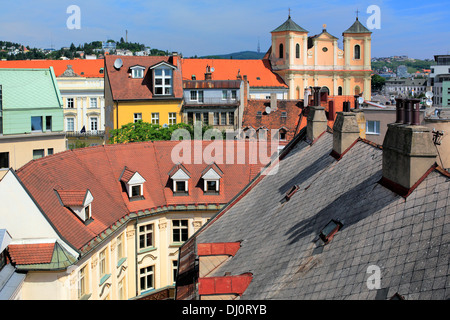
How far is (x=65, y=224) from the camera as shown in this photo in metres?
21.5

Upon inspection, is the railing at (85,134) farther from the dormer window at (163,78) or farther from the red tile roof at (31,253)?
the red tile roof at (31,253)

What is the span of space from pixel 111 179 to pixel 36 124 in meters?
10.8

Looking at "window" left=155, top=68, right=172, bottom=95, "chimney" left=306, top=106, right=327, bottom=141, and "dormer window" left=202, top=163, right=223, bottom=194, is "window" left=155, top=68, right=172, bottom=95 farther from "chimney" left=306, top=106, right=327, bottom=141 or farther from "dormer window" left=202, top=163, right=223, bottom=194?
"chimney" left=306, top=106, right=327, bottom=141

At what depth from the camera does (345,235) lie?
1218 centimetres

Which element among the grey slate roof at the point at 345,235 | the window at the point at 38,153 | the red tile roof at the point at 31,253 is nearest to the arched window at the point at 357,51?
the window at the point at 38,153

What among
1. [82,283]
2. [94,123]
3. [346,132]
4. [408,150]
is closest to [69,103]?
[94,123]

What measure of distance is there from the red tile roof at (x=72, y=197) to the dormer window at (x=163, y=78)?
30102 millimetres

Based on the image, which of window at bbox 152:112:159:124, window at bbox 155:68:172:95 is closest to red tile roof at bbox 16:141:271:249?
window at bbox 152:112:159:124

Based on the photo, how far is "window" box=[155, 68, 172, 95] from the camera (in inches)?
2050

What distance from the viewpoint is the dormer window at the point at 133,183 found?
2806cm

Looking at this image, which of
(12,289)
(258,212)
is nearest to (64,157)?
(12,289)

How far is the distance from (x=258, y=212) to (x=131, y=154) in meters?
12.6

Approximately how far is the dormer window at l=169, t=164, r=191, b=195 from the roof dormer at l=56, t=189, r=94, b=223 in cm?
770
